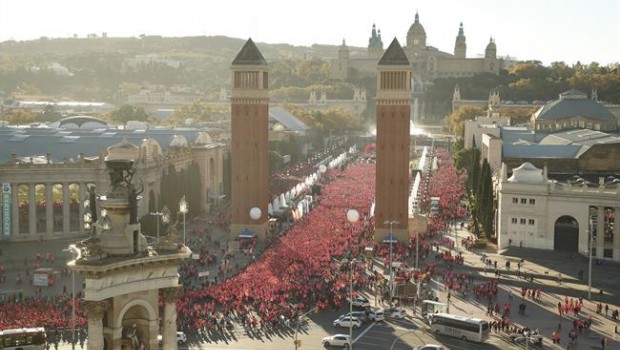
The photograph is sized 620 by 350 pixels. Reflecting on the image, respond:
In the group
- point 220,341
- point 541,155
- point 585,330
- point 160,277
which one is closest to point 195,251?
point 220,341

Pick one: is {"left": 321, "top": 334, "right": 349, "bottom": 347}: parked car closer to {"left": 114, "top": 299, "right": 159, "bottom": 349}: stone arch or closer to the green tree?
{"left": 114, "top": 299, "right": 159, "bottom": 349}: stone arch

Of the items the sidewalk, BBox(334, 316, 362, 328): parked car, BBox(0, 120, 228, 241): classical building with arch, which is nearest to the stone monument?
BBox(334, 316, 362, 328): parked car

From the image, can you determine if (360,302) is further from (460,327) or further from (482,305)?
(482,305)

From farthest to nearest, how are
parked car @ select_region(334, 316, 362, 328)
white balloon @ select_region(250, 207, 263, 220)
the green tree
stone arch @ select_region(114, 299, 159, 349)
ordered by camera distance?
the green tree, white balloon @ select_region(250, 207, 263, 220), parked car @ select_region(334, 316, 362, 328), stone arch @ select_region(114, 299, 159, 349)

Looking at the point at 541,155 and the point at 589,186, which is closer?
the point at 589,186

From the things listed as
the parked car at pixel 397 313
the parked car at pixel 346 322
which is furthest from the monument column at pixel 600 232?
the parked car at pixel 346 322

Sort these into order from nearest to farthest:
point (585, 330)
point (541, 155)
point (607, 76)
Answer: point (585, 330)
point (541, 155)
point (607, 76)

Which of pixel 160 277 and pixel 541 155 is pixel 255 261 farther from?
pixel 160 277
